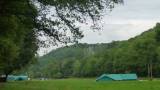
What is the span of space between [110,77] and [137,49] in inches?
1299

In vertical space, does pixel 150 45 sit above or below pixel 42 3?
above

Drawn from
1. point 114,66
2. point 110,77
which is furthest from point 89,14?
point 114,66

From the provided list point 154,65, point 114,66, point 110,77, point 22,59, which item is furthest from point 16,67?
point 114,66

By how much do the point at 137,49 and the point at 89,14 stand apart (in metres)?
143

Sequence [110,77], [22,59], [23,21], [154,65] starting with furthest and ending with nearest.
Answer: [154,65] → [110,77] → [22,59] → [23,21]

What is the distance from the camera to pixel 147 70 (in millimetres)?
155500

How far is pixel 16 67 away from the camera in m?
94.5

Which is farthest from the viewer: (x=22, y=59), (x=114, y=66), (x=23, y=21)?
(x=114, y=66)

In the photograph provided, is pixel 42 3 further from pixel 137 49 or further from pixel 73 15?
pixel 137 49

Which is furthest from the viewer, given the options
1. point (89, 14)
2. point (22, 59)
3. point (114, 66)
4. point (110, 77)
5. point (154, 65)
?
point (114, 66)

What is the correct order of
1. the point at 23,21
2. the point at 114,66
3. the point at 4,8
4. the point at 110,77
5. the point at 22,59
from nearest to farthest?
the point at 4,8 < the point at 23,21 < the point at 22,59 < the point at 110,77 < the point at 114,66

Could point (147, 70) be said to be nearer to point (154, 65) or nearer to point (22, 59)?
point (154, 65)

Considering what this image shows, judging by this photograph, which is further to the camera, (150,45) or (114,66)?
(114,66)

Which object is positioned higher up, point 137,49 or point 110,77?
point 137,49
